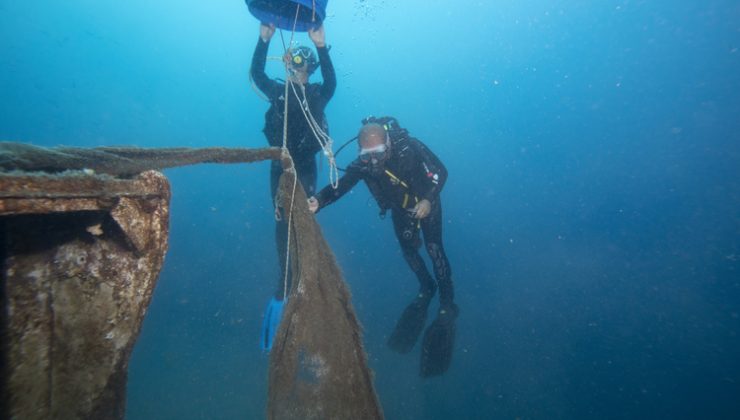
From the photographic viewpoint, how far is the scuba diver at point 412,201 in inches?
240

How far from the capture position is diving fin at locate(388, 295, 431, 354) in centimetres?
788

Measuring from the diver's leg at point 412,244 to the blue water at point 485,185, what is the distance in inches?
296

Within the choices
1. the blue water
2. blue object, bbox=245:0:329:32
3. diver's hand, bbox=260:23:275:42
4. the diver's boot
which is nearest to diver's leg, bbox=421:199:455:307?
the diver's boot

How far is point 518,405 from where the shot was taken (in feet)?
43.7

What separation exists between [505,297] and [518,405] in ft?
41.8

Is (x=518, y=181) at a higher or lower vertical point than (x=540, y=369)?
higher

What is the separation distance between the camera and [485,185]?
6075 cm

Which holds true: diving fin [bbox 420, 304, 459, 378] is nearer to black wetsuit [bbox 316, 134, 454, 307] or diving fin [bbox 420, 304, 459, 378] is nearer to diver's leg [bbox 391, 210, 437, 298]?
black wetsuit [bbox 316, 134, 454, 307]

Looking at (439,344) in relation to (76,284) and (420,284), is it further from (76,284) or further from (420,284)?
(76,284)

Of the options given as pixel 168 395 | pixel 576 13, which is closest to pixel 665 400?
pixel 168 395

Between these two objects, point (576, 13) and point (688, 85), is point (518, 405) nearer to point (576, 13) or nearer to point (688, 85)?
point (688, 85)

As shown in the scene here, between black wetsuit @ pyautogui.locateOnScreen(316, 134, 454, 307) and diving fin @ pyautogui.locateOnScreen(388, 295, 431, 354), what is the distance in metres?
0.57

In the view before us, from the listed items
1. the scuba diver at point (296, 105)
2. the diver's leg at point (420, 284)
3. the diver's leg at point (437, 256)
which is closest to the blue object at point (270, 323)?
the scuba diver at point (296, 105)

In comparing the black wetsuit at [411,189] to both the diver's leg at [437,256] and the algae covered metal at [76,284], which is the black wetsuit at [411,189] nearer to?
the diver's leg at [437,256]
